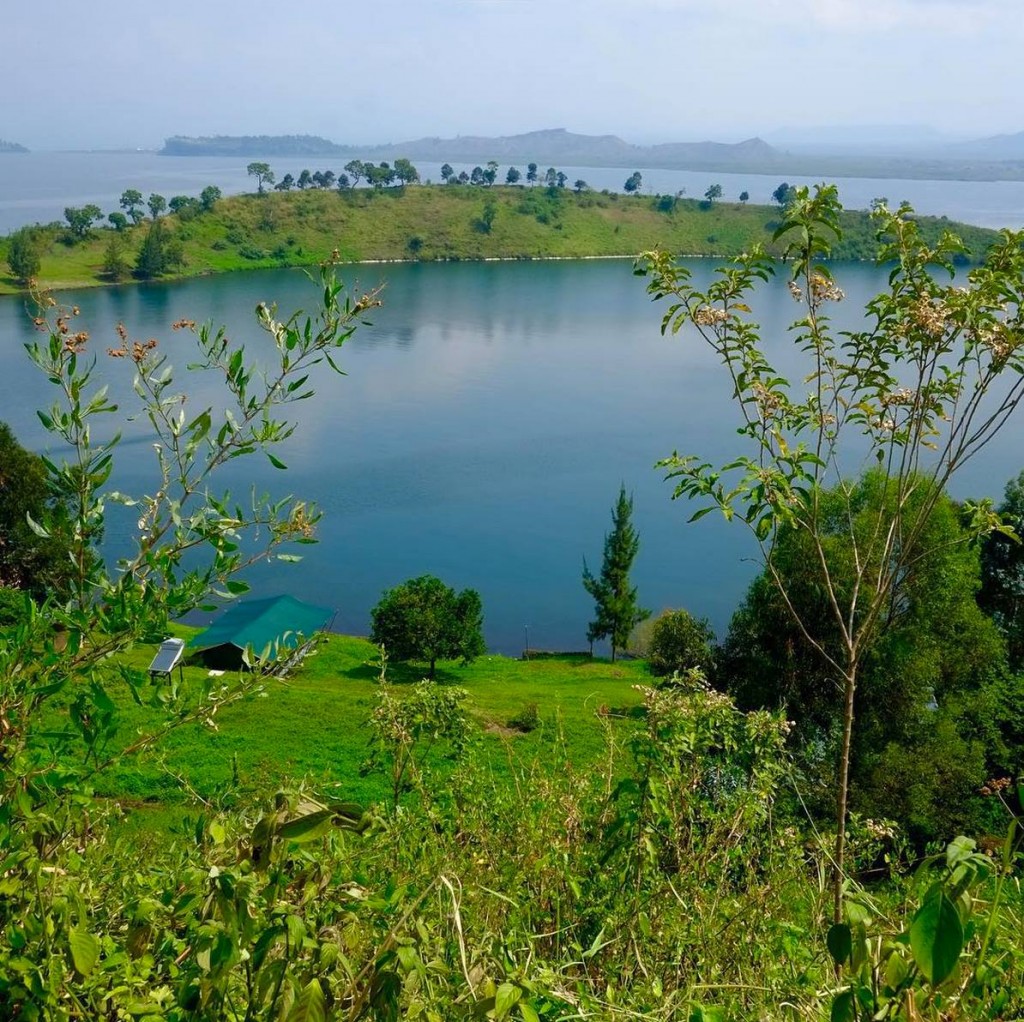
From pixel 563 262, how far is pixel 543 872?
7996 centimetres

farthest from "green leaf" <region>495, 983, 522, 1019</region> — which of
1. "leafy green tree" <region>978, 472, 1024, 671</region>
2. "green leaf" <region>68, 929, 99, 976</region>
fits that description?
"leafy green tree" <region>978, 472, 1024, 671</region>

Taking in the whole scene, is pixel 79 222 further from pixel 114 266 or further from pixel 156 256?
pixel 114 266

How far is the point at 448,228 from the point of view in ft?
269

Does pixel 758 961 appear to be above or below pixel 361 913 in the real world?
below

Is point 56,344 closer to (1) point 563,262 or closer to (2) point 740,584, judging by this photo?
(2) point 740,584

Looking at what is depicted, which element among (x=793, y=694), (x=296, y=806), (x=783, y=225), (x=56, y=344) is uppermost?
(x=783, y=225)

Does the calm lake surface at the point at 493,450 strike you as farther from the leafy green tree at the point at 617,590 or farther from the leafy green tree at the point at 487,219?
the leafy green tree at the point at 487,219

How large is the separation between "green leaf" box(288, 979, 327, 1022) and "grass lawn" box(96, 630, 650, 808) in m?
7.58

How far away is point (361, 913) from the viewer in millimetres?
1610

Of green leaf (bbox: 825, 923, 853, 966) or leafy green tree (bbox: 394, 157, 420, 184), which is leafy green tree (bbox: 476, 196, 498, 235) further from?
green leaf (bbox: 825, 923, 853, 966)

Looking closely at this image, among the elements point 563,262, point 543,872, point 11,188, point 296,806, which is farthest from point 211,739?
point 11,188

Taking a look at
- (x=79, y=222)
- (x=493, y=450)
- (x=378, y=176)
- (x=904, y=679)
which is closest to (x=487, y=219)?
(x=378, y=176)

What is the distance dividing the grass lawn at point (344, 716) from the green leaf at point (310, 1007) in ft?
24.9

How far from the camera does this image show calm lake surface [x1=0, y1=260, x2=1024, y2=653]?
24078 mm
